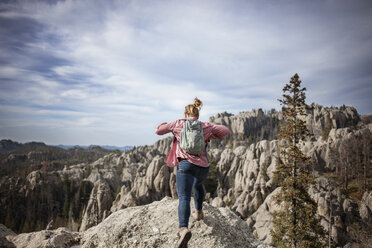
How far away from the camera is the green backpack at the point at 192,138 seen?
3941 mm

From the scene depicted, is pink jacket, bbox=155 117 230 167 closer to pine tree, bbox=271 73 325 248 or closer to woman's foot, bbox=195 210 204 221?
woman's foot, bbox=195 210 204 221

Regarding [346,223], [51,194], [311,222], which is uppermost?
[311,222]

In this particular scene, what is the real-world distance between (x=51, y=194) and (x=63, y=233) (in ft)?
308

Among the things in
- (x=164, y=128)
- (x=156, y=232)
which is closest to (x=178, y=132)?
(x=164, y=128)

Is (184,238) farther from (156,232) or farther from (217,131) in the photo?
(217,131)

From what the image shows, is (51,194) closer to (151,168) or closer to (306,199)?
(151,168)

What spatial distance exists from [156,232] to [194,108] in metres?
2.94

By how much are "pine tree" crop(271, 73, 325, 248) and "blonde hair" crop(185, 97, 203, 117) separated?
13.5m

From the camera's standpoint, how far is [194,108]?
4348 millimetres

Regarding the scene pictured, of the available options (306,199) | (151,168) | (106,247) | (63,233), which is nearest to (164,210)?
(106,247)

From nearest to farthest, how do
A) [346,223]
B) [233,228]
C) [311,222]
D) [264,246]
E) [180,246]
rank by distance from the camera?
[180,246]
[264,246]
[233,228]
[311,222]
[346,223]

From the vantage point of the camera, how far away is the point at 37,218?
7525 centimetres

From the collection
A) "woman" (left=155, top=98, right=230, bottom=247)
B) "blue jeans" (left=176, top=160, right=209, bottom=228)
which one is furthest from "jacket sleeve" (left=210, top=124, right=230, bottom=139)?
"blue jeans" (left=176, top=160, right=209, bottom=228)

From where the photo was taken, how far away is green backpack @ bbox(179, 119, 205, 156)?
12.9ft
